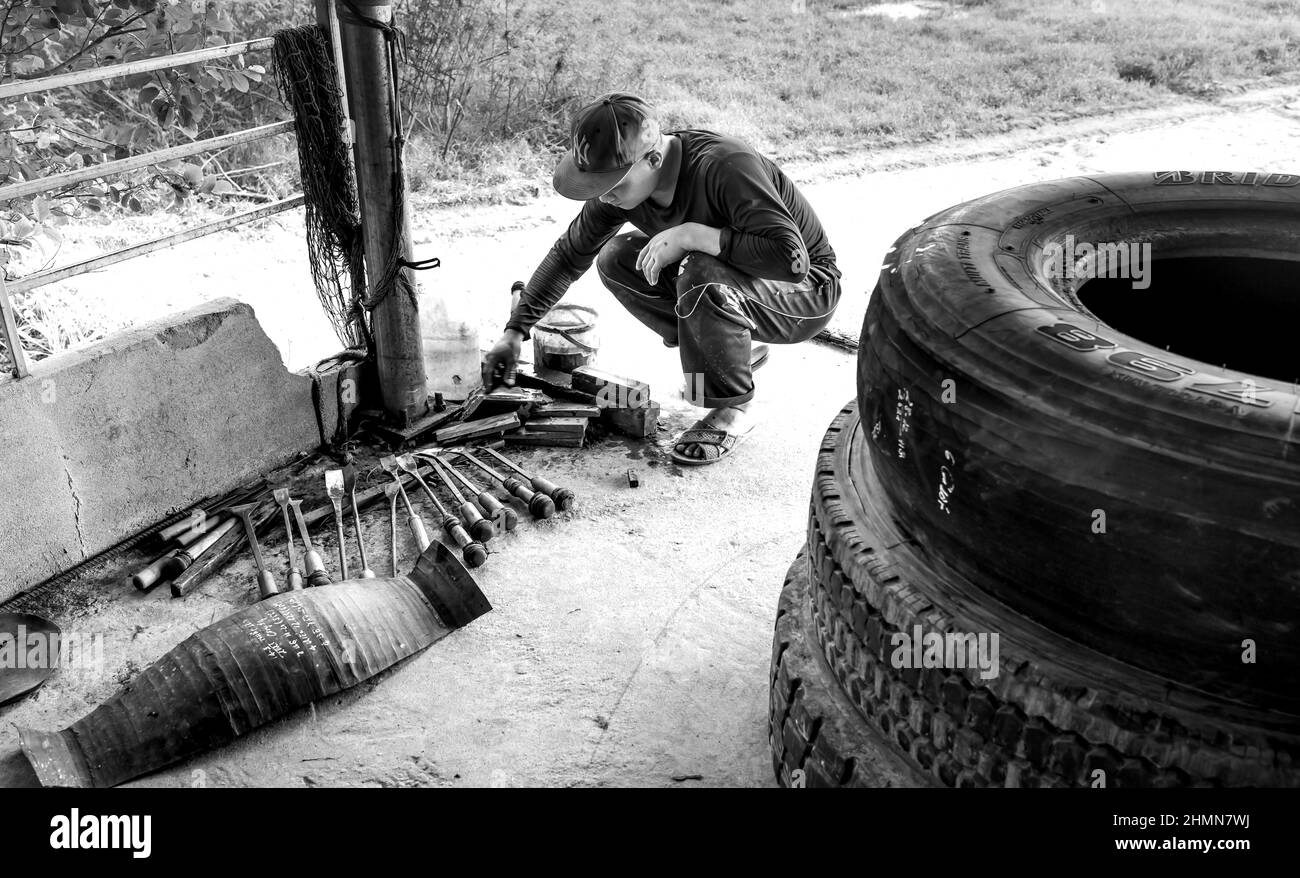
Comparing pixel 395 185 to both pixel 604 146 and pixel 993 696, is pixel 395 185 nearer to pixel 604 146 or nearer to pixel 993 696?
pixel 604 146

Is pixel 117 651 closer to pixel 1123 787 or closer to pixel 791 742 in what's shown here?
pixel 791 742

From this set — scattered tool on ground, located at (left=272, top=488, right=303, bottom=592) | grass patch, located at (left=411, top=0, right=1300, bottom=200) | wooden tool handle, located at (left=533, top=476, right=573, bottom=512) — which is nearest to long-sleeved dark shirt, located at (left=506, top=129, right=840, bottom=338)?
wooden tool handle, located at (left=533, top=476, right=573, bottom=512)

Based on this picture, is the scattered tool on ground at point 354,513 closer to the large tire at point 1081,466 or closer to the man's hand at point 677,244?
the man's hand at point 677,244

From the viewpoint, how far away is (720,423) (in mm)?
4652

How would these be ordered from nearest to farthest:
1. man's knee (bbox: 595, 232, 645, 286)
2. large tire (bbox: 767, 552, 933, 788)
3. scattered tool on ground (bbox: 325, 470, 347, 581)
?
large tire (bbox: 767, 552, 933, 788)
scattered tool on ground (bbox: 325, 470, 347, 581)
man's knee (bbox: 595, 232, 645, 286)

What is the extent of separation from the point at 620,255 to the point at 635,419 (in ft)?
2.50

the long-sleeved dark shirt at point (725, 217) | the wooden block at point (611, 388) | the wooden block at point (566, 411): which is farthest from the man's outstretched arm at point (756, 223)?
the wooden block at point (566, 411)

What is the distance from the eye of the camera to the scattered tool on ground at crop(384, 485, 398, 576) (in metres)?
3.87

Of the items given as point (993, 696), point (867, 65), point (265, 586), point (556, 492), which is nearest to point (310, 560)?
point (265, 586)

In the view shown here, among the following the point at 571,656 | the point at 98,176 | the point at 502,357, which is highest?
the point at 98,176

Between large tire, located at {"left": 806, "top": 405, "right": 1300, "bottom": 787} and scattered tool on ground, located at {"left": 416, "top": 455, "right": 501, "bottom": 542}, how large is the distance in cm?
161

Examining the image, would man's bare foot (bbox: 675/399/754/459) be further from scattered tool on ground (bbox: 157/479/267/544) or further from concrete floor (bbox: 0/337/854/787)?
scattered tool on ground (bbox: 157/479/267/544)

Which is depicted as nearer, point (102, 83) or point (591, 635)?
point (591, 635)

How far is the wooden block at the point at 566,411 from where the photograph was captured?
473cm
